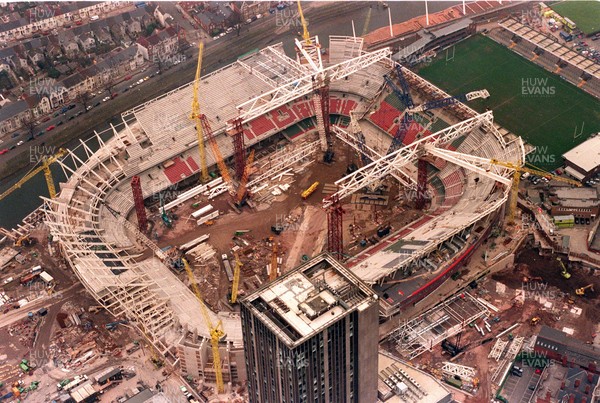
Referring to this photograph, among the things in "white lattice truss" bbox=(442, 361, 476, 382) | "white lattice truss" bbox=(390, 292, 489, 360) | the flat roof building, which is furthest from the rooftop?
"white lattice truss" bbox=(390, 292, 489, 360)

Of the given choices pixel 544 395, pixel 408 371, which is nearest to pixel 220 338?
pixel 408 371

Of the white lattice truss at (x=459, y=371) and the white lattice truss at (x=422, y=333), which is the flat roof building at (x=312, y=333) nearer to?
the white lattice truss at (x=459, y=371)

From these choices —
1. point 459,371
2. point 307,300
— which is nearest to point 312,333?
point 307,300

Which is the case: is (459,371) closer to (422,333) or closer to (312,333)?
(422,333)

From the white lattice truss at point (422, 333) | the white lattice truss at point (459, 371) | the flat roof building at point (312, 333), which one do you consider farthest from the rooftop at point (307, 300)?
the white lattice truss at point (422, 333)

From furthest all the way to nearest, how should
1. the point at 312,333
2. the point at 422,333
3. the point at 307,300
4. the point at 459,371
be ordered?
the point at 422,333, the point at 459,371, the point at 307,300, the point at 312,333

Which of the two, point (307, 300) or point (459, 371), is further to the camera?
point (459, 371)
